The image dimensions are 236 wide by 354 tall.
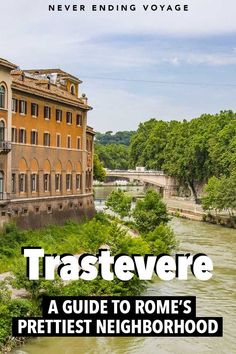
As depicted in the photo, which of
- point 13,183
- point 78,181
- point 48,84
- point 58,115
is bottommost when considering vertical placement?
point 13,183

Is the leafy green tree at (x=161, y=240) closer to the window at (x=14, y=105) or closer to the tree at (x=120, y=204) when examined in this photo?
the window at (x=14, y=105)

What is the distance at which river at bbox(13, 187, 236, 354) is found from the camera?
78.7ft

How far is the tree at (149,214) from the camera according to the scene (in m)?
44.6

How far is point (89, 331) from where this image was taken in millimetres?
23266

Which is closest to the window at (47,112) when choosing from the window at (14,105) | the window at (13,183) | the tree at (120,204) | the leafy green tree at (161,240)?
the window at (14,105)

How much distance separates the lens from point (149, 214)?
4450 centimetres

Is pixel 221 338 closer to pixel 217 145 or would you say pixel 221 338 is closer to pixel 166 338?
pixel 166 338

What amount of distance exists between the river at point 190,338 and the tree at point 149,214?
2.39 meters

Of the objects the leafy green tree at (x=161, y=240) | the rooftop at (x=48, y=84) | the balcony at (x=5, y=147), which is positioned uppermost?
the rooftop at (x=48, y=84)

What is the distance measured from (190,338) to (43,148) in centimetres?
2102

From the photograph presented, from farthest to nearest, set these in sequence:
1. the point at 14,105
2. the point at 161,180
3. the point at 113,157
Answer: the point at 113,157, the point at 161,180, the point at 14,105

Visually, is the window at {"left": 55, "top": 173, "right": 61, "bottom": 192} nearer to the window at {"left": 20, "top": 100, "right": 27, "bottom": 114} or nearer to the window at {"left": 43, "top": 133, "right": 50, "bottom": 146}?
the window at {"left": 43, "top": 133, "right": 50, "bottom": 146}

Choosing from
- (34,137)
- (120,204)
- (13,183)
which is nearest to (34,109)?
(34,137)

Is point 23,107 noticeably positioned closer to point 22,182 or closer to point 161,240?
point 22,182
